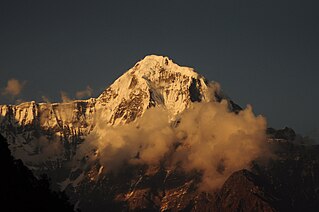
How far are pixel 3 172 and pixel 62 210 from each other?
1964 cm

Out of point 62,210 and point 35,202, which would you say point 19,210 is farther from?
point 62,210

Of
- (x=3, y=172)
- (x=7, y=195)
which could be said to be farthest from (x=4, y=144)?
(x=7, y=195)

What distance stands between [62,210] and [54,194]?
6.38m

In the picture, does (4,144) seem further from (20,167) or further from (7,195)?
(7,195)

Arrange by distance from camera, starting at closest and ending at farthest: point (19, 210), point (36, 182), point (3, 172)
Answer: point (19, 210), point (3, 172), point (36, 182)

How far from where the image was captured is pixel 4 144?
6580 inches

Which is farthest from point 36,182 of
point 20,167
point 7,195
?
point 7,195

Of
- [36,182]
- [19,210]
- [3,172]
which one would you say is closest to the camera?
[19,210]

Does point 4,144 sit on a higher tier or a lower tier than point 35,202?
higher

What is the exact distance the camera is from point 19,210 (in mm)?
139125

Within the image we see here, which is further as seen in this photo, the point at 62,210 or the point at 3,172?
the point at 62,210

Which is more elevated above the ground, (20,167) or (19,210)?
(20,167)

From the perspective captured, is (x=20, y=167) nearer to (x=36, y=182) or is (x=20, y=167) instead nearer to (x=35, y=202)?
(x=36, y=182)

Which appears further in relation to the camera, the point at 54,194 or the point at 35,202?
the point at 54,194
